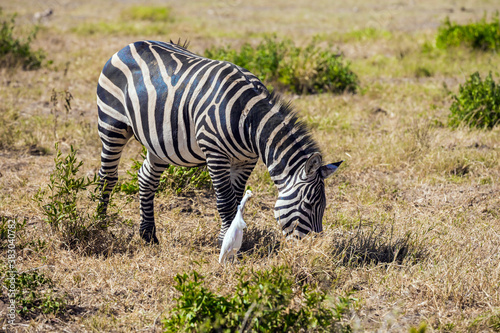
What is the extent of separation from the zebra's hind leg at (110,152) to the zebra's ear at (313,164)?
6.66 feet

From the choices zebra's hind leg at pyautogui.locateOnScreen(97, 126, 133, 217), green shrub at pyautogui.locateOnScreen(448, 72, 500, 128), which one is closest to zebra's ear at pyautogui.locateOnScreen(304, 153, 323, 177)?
zebra's hind leg at pyautogui.locateOnScreen(97, 126, 133, 217)

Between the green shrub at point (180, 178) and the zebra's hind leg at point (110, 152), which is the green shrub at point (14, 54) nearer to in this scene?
the green shrub at point (180, 178)

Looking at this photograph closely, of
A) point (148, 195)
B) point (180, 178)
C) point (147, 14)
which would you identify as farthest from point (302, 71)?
point (147, 14)

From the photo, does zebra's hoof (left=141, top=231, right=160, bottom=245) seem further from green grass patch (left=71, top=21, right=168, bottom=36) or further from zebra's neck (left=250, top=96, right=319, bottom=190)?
green grass patch (left=71, top=21, right=168, bottom=36)

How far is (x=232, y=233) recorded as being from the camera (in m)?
3.96

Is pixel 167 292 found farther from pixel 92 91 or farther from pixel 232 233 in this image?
pixel 92 91

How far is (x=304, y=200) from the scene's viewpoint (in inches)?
153

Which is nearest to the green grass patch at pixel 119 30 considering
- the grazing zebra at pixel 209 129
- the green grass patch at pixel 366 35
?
the green grass patch at pixel 366 35

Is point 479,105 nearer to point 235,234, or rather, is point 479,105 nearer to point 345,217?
point 345,217

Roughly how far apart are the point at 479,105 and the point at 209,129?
5.51 metres

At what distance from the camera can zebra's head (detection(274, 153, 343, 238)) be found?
387 cm

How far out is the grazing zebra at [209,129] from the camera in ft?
13.0

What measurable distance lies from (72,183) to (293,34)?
43.2ft

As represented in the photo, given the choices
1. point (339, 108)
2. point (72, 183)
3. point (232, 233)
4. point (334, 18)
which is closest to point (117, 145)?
point (72, 183)
